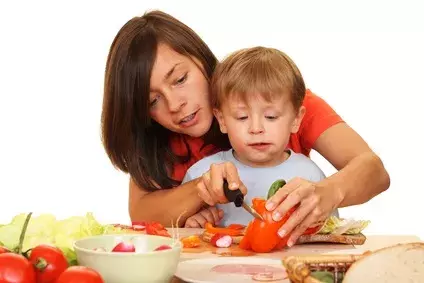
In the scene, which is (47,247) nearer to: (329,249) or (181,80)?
(329,249)

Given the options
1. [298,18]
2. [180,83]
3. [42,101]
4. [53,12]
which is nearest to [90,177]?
[42,101]

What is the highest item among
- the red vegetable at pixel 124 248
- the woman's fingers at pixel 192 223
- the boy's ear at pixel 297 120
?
the boy's ear at pixel 297 120

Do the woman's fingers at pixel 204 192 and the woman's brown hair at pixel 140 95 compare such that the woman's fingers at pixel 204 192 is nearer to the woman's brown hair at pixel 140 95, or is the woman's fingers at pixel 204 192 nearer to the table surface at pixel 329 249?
the table surface at pixel 329 249

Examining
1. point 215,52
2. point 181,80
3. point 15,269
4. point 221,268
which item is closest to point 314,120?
point 181,80

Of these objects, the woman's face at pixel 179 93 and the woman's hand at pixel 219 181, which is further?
the woman's face at pixel 179 93

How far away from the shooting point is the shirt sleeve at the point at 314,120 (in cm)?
288

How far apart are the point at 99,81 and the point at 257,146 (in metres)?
2.45

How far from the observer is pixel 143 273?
153 cm

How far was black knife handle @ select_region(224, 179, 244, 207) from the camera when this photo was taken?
222cm

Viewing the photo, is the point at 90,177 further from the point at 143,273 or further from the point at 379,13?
the point at 143,273

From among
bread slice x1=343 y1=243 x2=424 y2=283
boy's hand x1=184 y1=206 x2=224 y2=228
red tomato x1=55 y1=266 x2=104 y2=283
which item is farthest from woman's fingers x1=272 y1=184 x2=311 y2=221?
red tomato x1=55 y1=266 x2=104 y2=283

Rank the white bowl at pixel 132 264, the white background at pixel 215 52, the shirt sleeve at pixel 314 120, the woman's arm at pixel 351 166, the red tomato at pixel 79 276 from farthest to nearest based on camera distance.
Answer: the white background at pixel 215 52, the shirt sleeve at pixel 314 120, the woman's arm at pixel 351 166, the white bowl at pixel 132 264, the red tomato at pixel 79 276

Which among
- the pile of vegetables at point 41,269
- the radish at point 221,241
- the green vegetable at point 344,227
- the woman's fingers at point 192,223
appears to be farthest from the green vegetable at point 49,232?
the woman's fingers at point 192,223

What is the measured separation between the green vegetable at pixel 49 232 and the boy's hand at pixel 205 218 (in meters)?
0.76
